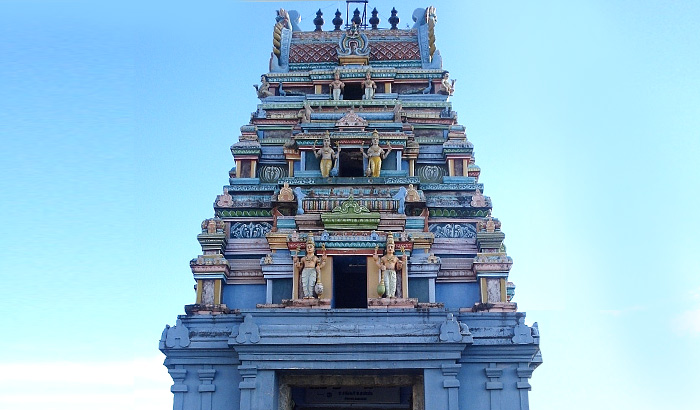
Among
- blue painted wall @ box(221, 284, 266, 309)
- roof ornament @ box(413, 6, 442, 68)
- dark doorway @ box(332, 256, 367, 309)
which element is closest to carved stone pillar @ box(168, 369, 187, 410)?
blue painted wall @ box(221, 284, 266, 309)

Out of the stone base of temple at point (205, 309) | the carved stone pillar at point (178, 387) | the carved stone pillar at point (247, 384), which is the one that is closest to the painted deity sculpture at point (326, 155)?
the stone base of temple at point (205, 309)

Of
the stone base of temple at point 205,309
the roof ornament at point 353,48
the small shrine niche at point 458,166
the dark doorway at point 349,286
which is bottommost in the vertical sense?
the stone base of temple at point 205,309

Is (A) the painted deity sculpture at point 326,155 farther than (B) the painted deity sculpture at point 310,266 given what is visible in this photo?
Yes

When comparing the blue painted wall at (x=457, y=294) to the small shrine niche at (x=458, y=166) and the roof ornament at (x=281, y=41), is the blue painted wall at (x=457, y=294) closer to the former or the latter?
the small shrine niche at (x=458, y=166)

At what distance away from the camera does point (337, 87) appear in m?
24.1

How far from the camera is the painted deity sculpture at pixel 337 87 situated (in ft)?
78.7

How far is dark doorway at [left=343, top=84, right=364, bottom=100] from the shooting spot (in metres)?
24.8

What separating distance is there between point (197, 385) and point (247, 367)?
1.56 meters

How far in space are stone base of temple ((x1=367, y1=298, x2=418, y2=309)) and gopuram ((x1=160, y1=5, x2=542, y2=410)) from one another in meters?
0.02

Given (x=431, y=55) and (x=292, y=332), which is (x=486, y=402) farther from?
(x=431, y=55)

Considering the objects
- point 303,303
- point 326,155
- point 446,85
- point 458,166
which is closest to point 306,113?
point 326,155

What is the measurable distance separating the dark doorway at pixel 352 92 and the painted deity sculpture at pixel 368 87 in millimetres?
527

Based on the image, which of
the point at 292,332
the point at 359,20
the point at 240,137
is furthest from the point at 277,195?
the point at 359,20

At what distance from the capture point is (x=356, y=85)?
974 inches
